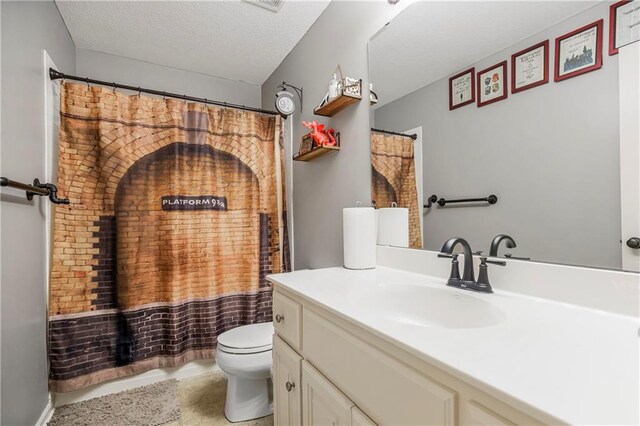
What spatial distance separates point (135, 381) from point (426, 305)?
2026 millimetres

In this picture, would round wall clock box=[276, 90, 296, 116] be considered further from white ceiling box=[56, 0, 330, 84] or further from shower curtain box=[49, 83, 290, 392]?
white ceiling box=[56, 0, 330, 84]

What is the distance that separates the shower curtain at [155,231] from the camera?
175 centimetres

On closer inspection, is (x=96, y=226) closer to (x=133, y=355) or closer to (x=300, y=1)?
(x=133, y=355)

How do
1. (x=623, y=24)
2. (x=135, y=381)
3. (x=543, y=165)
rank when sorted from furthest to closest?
(x=135, y=381) → (x=543, y=165) → (x=623, y=24)

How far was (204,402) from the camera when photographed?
180 centimetres

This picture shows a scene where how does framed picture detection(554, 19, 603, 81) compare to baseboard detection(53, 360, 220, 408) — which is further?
baseboard detection(53, 360, 220, 408)

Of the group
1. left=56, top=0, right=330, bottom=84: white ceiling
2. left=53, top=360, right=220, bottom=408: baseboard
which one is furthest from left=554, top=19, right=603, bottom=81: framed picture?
left=53, top=360, right=220, bottom=408: baseboard

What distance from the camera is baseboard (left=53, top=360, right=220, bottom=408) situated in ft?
5.80

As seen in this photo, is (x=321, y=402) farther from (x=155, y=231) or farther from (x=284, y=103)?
(x=284, y=103)

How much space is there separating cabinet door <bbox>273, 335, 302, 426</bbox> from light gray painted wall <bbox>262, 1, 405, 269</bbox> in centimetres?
66

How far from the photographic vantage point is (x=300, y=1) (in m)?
1.76

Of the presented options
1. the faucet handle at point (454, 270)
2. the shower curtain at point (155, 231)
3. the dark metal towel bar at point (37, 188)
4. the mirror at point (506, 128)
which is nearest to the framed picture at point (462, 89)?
the mirror at point (506, 128)

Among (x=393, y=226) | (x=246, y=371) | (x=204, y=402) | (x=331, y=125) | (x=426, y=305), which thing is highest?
(x=331, y=125)

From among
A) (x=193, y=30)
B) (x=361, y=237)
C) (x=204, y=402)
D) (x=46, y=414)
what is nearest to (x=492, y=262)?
(x=361, y=237)
